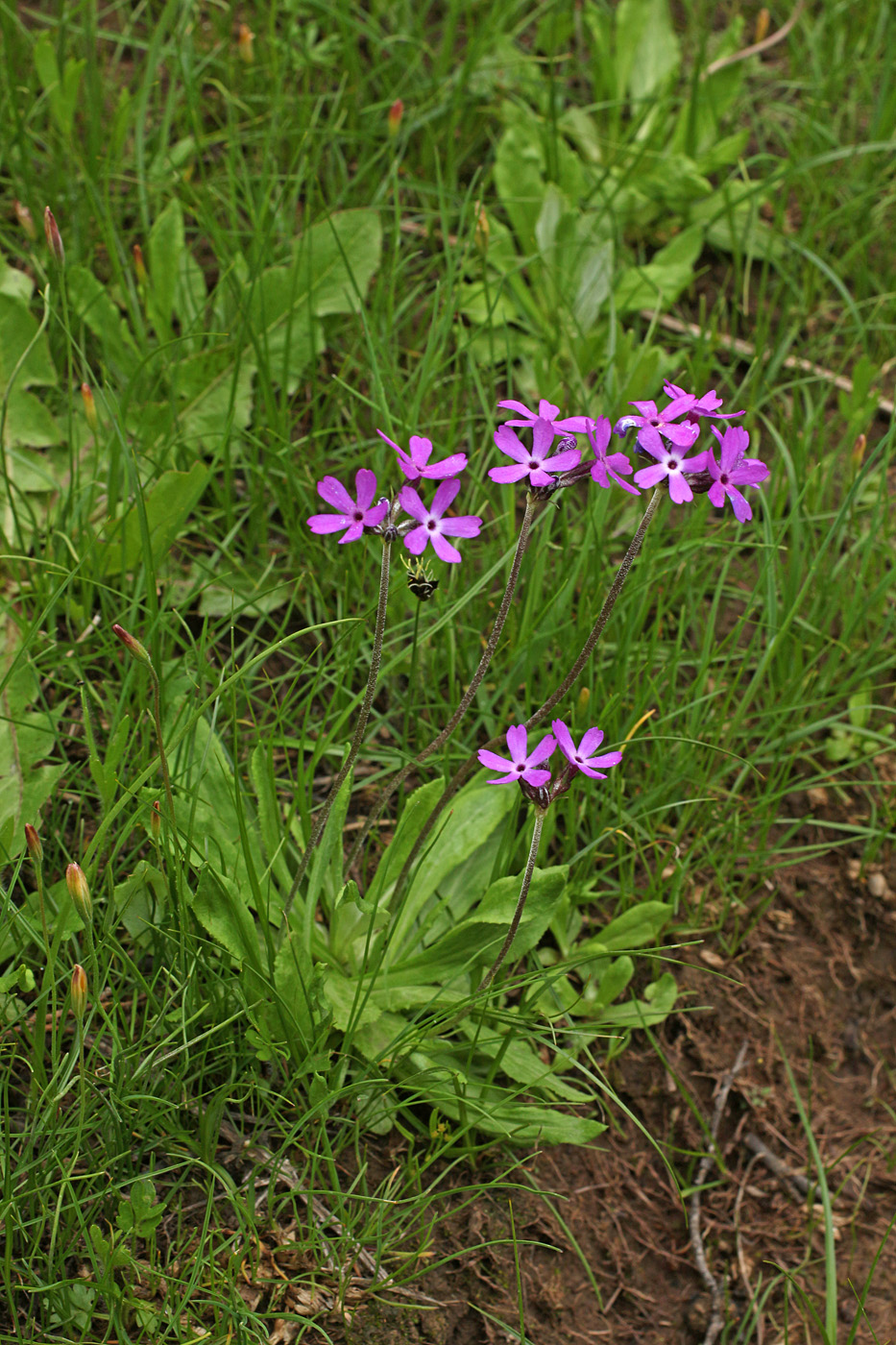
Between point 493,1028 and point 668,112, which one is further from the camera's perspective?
point 668,112

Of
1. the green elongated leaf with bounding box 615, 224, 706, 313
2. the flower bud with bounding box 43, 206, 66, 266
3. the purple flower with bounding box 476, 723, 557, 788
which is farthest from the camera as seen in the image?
the green elongated leaf with bounding box 615, 224, 706, 313

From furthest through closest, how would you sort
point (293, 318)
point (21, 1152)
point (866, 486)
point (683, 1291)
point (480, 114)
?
point (480, 114)
point (866, 486)
point (293, 318)
point (683, 1291)
point (21, 1152)

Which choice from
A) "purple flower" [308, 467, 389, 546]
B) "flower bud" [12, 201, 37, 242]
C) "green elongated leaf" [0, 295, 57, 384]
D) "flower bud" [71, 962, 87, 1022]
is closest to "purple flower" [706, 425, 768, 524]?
"purple flower" [308, 467, 389, 546]

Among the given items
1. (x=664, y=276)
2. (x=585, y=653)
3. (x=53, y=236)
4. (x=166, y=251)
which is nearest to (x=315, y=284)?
(x=166, y=251)

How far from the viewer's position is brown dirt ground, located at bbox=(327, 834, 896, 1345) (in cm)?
227

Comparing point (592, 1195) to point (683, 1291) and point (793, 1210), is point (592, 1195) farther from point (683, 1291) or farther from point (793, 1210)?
point (793, 1210)

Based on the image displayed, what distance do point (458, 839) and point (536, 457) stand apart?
1004 millimetres

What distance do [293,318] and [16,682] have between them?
1383 millimetres

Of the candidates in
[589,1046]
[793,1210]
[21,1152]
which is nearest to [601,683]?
[589,1046]

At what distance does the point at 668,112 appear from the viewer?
4.10 meters

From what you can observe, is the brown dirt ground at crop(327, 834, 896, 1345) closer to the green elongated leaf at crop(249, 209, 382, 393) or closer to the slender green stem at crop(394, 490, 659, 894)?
the slender green stem at crop(394, 490, 659, 894)

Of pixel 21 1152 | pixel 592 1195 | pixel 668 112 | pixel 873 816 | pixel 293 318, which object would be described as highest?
pixel 668 112

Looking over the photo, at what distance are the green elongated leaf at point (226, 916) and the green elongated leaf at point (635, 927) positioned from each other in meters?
0.83

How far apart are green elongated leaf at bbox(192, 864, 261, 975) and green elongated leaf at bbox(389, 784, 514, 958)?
42cm
